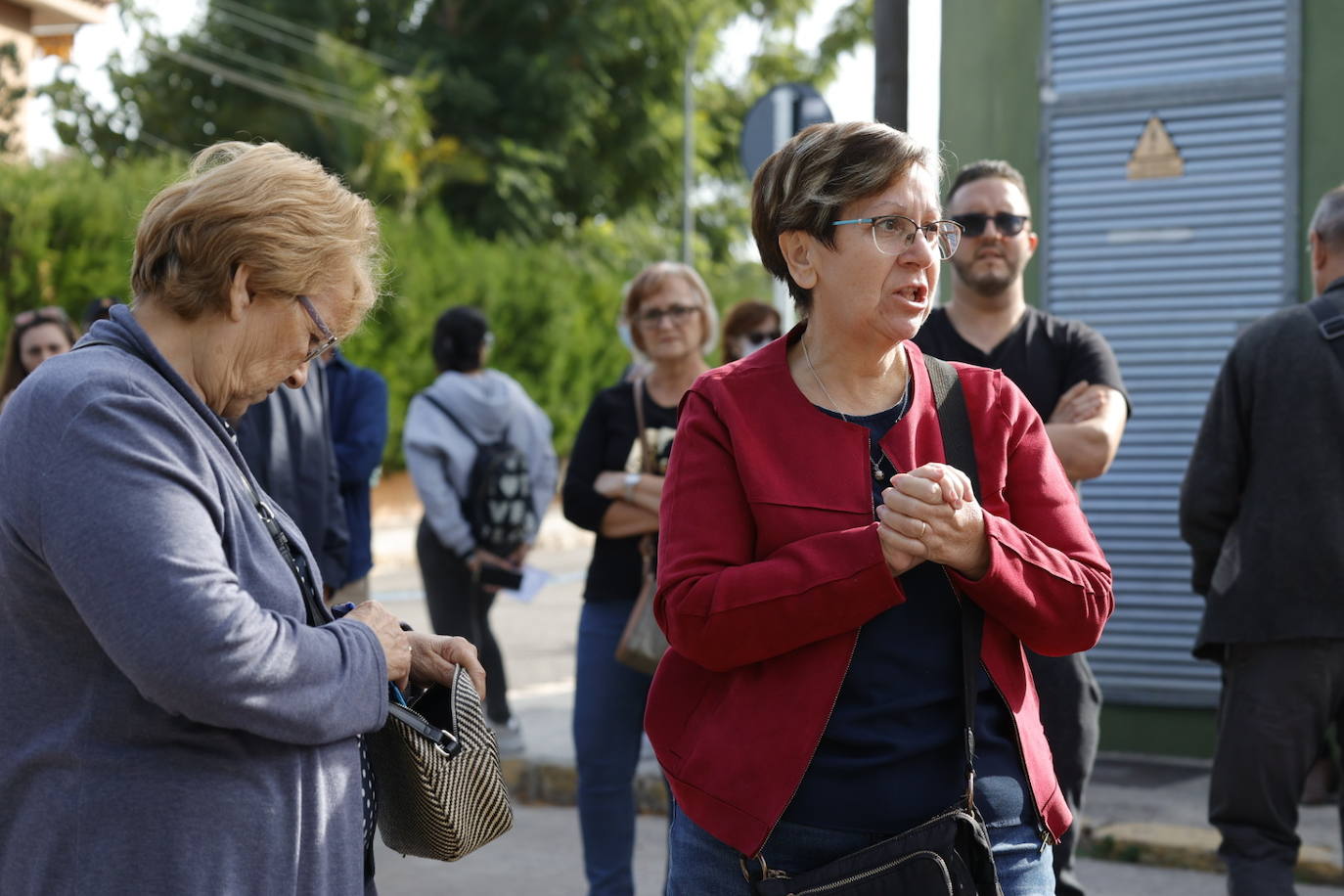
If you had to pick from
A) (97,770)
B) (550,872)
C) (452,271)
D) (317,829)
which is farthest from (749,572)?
(452,271)

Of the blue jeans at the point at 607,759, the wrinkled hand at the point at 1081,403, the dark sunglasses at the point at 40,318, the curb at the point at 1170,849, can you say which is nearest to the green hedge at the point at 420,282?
the dark sunglasses at the point at 40,318

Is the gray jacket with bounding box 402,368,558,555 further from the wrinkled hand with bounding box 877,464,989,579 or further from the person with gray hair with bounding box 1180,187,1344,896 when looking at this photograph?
the wrinkled hand with bounding box 877,464,989,579

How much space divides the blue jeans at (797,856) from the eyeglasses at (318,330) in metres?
0.99

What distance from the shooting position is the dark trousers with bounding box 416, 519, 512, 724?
7.66 m

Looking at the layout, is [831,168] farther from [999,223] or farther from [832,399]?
[999,223]

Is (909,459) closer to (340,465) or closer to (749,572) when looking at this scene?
(749,572)

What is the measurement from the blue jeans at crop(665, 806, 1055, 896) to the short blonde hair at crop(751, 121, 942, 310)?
0.97 metres

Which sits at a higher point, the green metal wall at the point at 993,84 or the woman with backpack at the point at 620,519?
the green metal wall at the point at 993,84

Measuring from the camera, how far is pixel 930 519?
2.37 meters

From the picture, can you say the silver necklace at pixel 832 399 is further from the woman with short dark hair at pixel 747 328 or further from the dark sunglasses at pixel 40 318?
the dark sunglasses at pixel 40 318

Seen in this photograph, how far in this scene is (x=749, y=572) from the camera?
98.0 inches

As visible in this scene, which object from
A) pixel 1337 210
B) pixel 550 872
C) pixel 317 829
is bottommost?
pixel 550 872

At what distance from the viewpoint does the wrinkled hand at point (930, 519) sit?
2363 millimetres

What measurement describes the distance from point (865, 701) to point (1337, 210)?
8.69 ft
